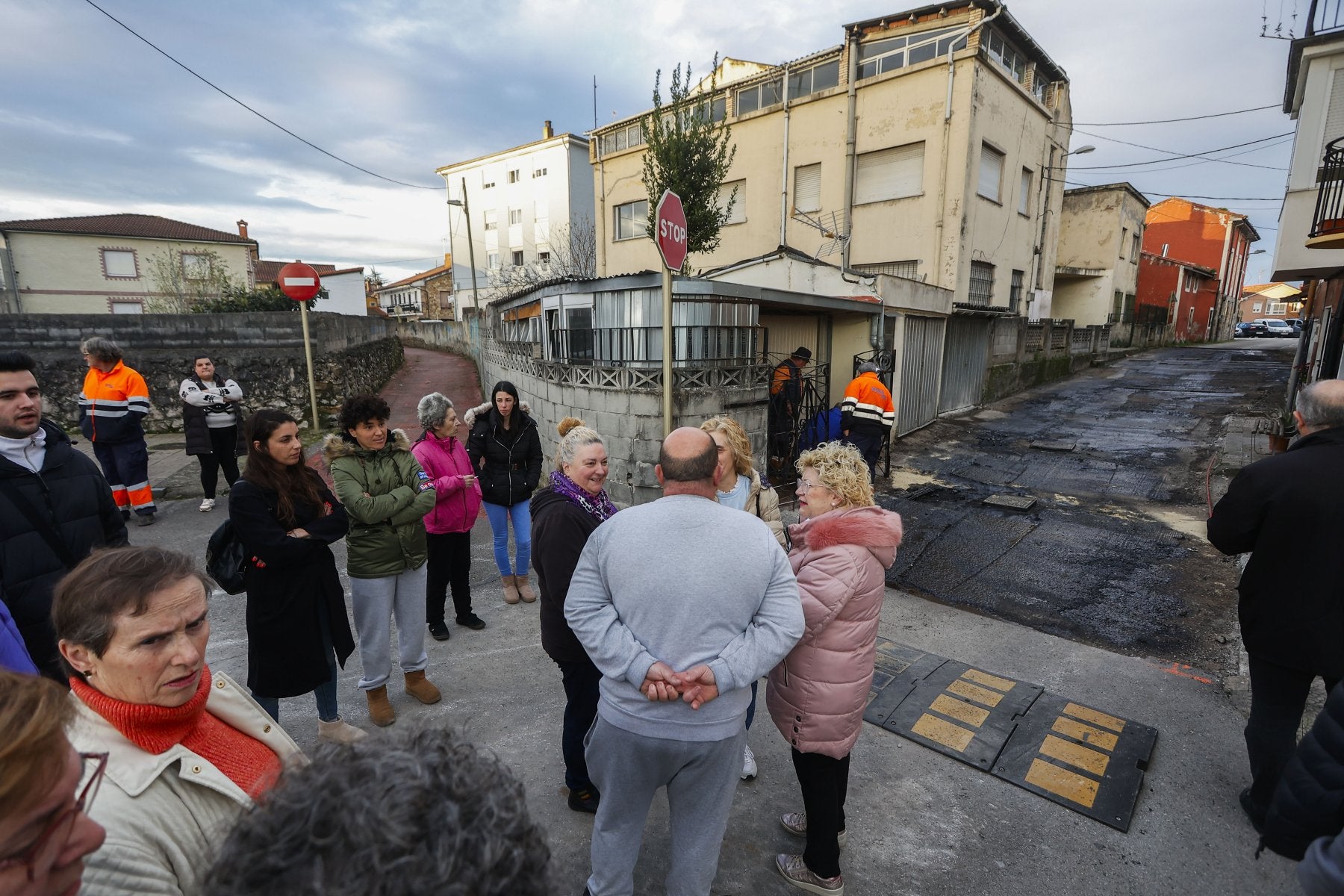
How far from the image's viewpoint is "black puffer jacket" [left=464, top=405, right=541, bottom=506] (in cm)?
505

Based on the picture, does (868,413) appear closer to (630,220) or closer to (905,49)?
(905,49)

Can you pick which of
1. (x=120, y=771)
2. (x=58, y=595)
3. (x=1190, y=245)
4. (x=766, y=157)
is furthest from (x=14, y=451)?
(x=1190, y=245)

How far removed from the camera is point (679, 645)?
6.43ft

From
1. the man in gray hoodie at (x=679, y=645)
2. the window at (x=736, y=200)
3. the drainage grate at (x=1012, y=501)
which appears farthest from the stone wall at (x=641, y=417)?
the window at (x=736, y=200)

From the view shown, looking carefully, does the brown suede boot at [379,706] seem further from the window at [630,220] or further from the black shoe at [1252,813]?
the window at [630,220]

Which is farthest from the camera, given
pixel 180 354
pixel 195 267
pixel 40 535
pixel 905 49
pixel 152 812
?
pixel 195 267

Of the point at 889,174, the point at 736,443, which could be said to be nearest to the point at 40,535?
the point at 736,443

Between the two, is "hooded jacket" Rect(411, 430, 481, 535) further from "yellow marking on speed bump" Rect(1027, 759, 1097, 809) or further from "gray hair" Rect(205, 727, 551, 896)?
"yellow marking on speed bump" Rect(1027, 759, 1097, 809)

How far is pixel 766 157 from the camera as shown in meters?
18.7

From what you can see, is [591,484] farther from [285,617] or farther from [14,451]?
[14,451]

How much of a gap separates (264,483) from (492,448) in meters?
2.14

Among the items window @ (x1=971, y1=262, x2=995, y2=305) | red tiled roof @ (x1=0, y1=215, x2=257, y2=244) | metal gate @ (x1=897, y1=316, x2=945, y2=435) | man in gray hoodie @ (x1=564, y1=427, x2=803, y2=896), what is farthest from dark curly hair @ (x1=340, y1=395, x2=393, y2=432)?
red tiled roof @ (x1=0, y1=215, x2=257, y2=244)

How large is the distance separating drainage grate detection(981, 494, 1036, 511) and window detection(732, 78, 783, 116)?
592 inches

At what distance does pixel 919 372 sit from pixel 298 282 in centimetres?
1155
